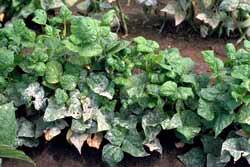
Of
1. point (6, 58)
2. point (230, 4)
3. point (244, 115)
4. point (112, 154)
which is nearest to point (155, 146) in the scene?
point (112, 154)

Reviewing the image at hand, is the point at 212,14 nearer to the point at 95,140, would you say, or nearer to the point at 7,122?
the point at 95,140

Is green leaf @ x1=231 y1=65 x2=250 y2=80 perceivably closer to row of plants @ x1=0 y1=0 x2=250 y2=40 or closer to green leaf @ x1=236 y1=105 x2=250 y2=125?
green leaf @ x1=236 y1=105 x2=250 y2=125

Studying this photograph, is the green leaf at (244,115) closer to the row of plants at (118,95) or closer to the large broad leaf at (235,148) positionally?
the row of plants at (118,95)

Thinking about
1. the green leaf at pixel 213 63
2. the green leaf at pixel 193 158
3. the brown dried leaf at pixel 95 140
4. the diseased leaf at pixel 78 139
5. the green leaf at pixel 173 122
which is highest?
the green leaf at pixel 213 63

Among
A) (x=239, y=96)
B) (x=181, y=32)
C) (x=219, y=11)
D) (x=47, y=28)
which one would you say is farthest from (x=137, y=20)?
(x=239, y=96)

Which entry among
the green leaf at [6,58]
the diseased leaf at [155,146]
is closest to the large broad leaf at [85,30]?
the green leaf at [6,58]

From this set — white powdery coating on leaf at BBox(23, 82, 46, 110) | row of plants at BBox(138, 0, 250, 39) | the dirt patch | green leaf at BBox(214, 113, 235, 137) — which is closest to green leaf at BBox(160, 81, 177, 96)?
green leaf at BBox(214, 113, 235, 137)
